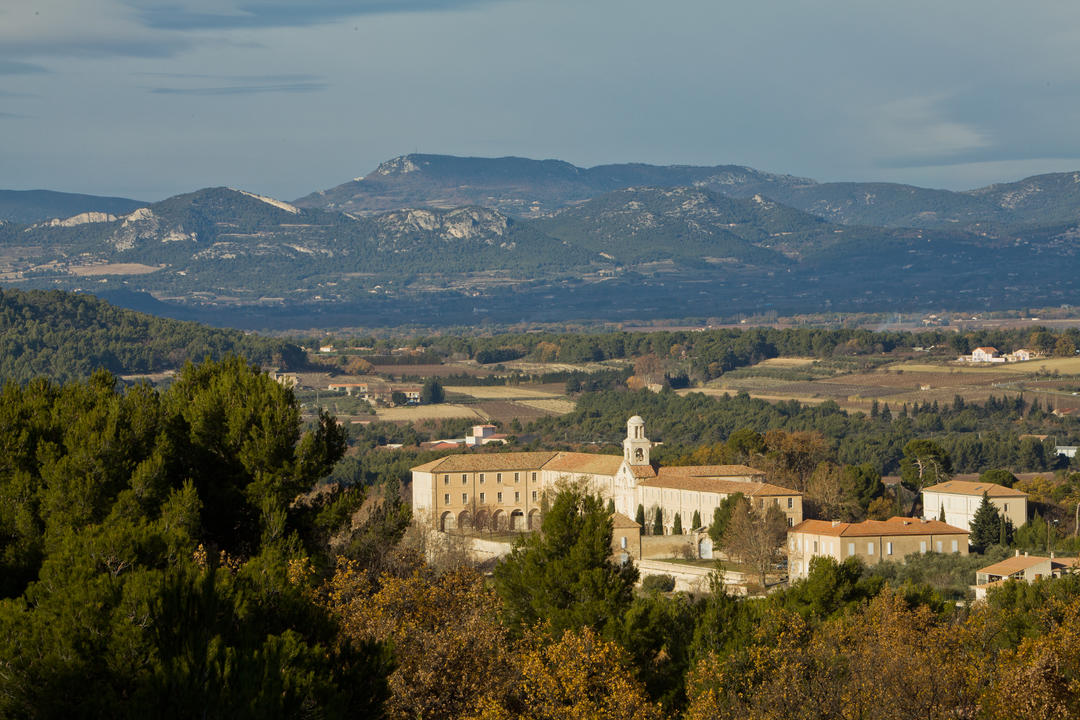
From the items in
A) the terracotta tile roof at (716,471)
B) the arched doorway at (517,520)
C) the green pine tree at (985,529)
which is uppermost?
the terracotta tile roof at (716,471)

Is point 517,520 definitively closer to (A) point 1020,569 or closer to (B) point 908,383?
(A) point 1020,569

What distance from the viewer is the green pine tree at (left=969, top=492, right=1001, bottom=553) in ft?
178

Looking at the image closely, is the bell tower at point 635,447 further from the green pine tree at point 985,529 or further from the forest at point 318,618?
the forest at point 318,618

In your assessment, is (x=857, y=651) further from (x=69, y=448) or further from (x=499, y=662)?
(x=69, y=448)

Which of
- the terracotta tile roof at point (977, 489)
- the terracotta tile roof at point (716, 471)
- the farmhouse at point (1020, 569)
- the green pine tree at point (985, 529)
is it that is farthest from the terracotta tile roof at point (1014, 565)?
the terracotta tile roof at point (716, 471)

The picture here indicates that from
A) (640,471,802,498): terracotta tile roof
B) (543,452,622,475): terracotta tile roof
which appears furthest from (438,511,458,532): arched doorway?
(640,471,802,498): terracotta tile roof

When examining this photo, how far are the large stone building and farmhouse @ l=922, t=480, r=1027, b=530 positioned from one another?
6.17 m

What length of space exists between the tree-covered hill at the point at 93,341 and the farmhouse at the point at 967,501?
238 feet

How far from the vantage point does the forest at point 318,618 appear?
14797 millimetres

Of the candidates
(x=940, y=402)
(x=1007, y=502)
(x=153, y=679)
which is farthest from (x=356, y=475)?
(x=153, y=679)

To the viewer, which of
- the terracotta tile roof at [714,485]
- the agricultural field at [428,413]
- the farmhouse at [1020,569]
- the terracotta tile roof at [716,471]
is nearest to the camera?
the farmhouse at [1020,569]

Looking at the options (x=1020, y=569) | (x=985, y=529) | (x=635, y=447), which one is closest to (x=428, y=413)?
(x=635, y=447)

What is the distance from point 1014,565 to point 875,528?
6.27m

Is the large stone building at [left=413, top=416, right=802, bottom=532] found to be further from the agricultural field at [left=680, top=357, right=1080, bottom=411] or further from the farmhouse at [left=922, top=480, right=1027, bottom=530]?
the agricultural field at [left=680, top=357, right=1080, bottom=411]
